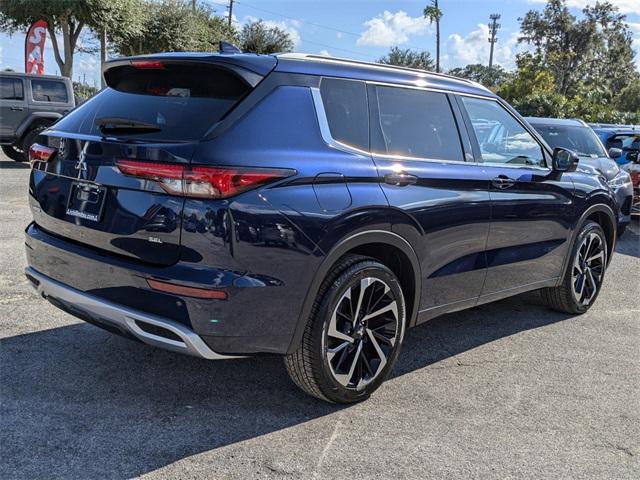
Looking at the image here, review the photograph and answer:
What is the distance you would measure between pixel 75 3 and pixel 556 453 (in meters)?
24.9

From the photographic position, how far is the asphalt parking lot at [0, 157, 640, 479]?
2889mm

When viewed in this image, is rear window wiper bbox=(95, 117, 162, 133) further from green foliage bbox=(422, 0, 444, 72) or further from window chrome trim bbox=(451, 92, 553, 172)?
green foliage bbox=(422, 0, 444, 72)

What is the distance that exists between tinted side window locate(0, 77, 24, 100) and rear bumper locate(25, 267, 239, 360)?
1311 centimetres

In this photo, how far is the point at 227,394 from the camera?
11.7 feet

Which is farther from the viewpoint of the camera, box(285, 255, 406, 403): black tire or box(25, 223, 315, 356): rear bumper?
box(285, 255, 406, 403): black tire

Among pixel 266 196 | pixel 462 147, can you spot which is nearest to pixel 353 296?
pixel 266 196

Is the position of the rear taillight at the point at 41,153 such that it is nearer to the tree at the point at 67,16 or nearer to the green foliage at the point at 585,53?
the tree at the point at 67,16

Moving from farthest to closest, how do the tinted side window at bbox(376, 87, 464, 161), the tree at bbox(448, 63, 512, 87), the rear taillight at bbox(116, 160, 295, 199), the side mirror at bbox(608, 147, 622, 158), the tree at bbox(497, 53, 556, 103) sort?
the tree at bbox(448, 63, 512, 87)
the tree at bbox(497, 53, 556, 103)
the side mirror at bbox(608, 147, 622, 158)
the tinted side window at bbox(376, 87, 464, 161)
the rear taillight at bbox(116, 160, 295, 199)

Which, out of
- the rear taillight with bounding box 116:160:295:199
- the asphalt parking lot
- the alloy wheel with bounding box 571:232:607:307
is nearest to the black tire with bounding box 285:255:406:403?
the asphalt parking lot

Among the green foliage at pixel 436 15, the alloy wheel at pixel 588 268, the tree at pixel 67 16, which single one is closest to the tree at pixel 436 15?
the green foliage at pixel 436 15

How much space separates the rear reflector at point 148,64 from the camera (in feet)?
10.9

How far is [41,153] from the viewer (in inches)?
139

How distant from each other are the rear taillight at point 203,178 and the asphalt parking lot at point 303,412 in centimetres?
121

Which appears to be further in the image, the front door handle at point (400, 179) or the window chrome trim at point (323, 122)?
the front door handle at point (400, 179)
